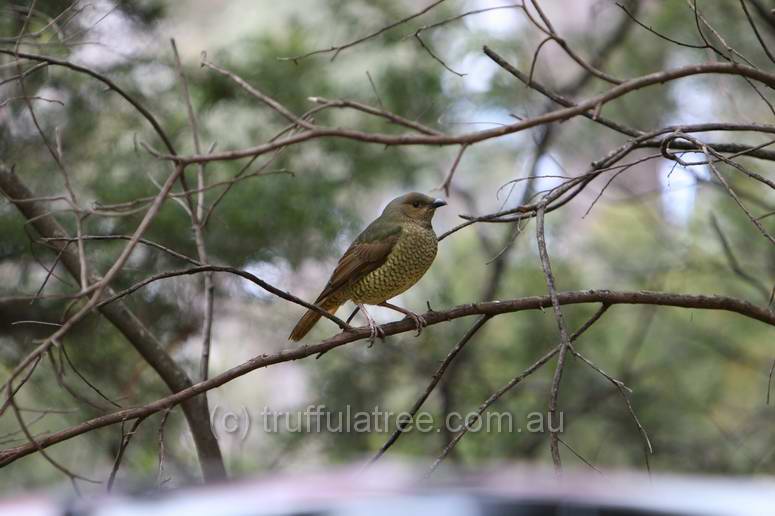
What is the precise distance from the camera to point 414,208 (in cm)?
459

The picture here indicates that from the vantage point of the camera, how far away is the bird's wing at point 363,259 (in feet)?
14.0

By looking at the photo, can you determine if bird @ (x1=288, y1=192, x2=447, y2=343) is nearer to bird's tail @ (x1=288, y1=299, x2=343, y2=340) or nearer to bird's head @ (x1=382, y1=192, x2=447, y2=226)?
bird's tail @ (x1=288, y1=299, x2=343, y2=340)

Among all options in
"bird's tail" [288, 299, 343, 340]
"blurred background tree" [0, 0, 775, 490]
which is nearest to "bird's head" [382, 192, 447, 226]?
"bird's tail" [288, 299, 343, 340]

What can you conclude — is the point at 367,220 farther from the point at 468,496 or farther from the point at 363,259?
the point at 468,496

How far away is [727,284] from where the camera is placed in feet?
25.7

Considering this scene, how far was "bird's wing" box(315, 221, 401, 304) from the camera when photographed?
14.0 ft

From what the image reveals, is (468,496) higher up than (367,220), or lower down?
lower down

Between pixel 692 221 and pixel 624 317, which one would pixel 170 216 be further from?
pixel 624 317

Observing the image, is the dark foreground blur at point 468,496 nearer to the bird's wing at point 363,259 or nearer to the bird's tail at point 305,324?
the bird's tail at point 305,324

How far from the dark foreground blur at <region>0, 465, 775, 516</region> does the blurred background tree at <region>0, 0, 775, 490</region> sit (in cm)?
357

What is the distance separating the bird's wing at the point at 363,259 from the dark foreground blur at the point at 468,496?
101 inches

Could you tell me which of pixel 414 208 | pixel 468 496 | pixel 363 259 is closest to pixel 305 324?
pixel 363 259

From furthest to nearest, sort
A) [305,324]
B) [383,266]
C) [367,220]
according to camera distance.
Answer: [367,220] < [383,266] < [305,324]

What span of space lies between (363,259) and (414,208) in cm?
42
